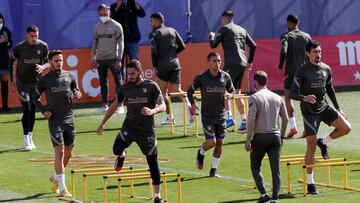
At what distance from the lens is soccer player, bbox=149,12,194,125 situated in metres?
26.1

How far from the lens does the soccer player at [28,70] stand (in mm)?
22797

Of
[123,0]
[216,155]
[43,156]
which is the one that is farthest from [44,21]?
[216,155]

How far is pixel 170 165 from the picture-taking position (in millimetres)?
21375

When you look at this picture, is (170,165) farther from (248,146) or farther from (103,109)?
(103,109)

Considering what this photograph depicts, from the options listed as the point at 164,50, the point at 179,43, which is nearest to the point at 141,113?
the point at 164,50

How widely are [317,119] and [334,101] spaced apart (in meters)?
0.64

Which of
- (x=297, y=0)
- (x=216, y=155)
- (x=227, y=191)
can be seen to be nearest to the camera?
(x=227, y=191)

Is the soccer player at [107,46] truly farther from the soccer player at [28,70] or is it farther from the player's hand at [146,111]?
the player's hand at [146,111]

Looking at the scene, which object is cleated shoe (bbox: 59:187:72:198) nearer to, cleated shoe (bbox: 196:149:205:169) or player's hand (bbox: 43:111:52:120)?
player's hand (bbox: 43:111:52:120)

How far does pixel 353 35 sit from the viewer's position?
3444cm

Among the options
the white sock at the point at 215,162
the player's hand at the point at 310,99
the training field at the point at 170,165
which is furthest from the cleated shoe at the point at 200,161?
the player's hand at the point at 310,99

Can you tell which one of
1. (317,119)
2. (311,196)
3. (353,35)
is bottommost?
(311,196)

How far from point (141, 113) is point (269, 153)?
6.45 feet

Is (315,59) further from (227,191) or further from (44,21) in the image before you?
(44,21)
